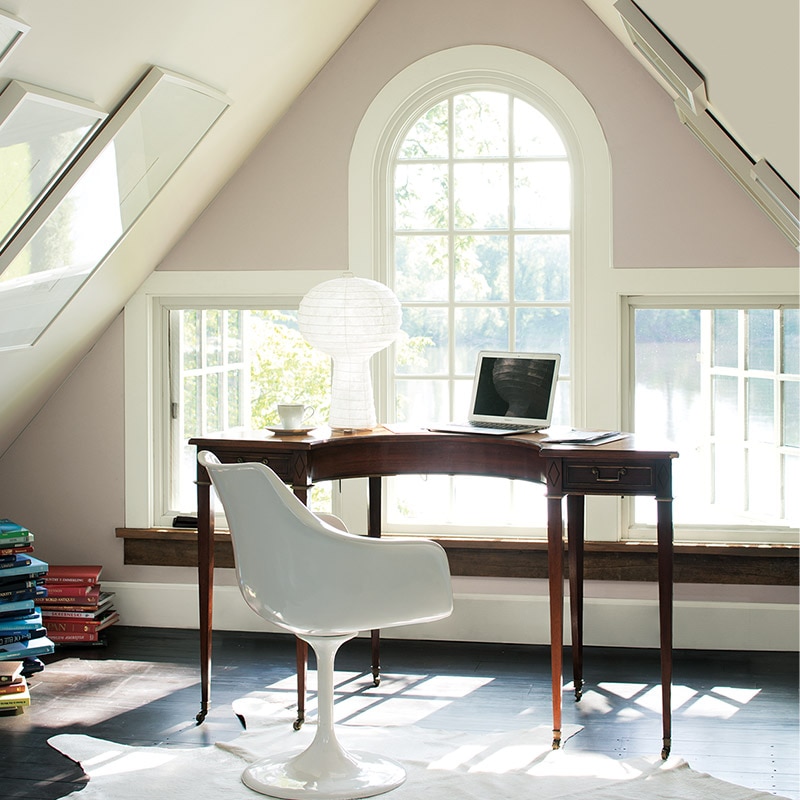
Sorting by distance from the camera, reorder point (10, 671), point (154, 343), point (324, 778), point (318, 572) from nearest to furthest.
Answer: point (318, 572) < point (324, 778) < point (10, 671) < point (154, 343)

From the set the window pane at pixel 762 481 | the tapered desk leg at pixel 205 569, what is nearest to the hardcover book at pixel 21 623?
the tapered desk leg at pixel 205 569

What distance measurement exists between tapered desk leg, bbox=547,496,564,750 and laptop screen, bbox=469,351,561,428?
40 cm

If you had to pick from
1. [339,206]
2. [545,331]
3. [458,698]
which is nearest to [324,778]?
[458,698]

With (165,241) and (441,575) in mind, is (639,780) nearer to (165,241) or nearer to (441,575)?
(441,575)

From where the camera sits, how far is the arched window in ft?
14.1

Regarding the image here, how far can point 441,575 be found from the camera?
2.78 metres

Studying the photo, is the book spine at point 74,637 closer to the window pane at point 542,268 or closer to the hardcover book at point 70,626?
the hardcover book at point 70,626

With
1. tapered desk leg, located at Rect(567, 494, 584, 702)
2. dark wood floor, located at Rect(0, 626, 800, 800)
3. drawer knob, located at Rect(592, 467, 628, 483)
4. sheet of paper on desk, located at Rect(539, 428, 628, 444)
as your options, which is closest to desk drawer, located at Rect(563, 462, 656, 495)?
drawer knob, located at Rect(592, 467, 628, 483)

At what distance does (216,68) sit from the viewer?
3480 mm

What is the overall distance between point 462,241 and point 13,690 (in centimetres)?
235

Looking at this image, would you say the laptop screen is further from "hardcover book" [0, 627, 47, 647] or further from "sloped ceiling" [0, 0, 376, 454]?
"hardcover book" [0, 627, 47, 647]

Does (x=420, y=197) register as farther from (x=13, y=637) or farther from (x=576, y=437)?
(x=13, y=637)

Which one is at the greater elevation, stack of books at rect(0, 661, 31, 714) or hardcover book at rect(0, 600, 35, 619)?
hardcover book at rect(0, 600, 35, 619)

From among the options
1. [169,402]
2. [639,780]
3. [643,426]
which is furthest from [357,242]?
[639,780]
